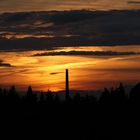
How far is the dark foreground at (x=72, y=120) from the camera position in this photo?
71975mm

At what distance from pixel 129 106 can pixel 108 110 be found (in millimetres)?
2873

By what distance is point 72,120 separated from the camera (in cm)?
7756

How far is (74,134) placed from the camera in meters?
72.4

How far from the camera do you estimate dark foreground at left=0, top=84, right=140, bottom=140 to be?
71975 millimetres

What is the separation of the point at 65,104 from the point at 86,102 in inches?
127

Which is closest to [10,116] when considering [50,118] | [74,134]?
[50,118]

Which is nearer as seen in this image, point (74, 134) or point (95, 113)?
point (74, 134)

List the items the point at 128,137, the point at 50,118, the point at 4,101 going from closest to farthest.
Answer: the point at 128,137, the point at 50,118, the point at 4,101

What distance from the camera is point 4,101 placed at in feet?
291

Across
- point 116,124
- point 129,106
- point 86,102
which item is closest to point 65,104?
point 86,102

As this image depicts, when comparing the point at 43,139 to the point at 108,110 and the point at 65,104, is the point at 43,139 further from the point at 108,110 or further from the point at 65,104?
the point at 65,104

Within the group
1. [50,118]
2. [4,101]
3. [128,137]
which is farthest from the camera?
[4,101]

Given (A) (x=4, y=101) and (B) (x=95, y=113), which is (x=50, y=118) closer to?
(B) (x=95, y=113)

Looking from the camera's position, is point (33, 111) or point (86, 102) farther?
point (86, 102)
